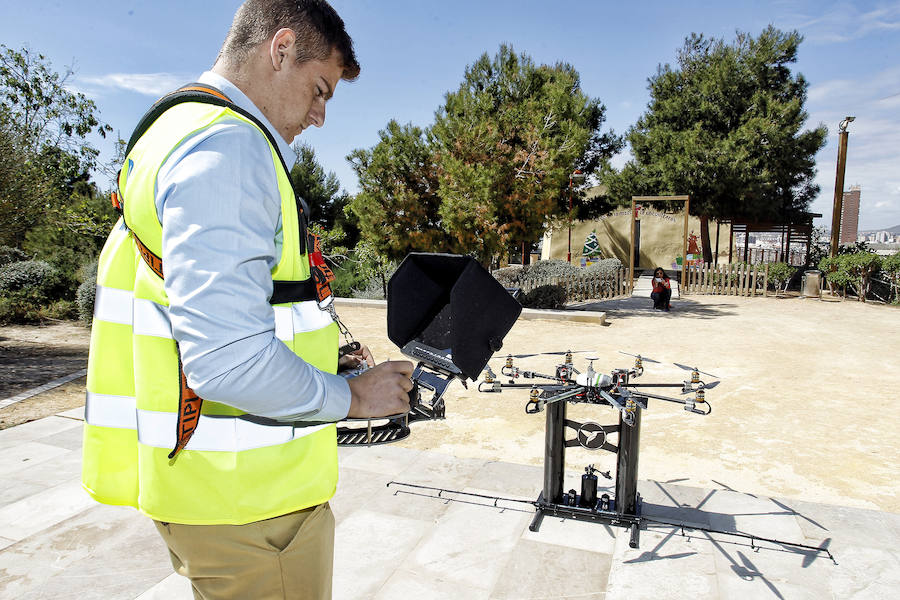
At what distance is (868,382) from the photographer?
26.1ft

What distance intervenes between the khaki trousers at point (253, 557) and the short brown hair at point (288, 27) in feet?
3.48

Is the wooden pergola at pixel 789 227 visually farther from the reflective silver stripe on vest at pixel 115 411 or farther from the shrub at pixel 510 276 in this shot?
the reflective silver stripe on vest at pixel 115 411

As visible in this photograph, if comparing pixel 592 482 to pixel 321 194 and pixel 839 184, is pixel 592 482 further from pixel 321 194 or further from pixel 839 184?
pixel 321 194

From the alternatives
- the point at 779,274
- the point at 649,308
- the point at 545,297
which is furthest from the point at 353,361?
the point at 779,274

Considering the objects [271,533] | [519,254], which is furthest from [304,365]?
[519,254]

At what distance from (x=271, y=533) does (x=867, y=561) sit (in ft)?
11.4

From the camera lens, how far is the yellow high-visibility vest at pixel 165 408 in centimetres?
115

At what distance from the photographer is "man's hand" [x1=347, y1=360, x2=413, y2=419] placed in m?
1.26

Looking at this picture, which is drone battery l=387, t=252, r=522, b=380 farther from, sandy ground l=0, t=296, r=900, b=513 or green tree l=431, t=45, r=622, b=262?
green tree l=431, t=45, r=622, b=262

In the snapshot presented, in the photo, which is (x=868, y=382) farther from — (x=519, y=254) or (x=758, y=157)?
(x=519, y=254)

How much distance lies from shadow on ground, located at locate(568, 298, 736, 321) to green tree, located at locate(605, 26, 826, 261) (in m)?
7.01

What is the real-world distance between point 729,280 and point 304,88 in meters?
18.8

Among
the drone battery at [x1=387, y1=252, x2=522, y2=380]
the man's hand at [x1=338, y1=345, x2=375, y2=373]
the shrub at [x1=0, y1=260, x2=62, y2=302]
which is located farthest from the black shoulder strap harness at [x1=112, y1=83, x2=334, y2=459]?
the shrub at [x1=0, y1=260, x2=62, y2=302]

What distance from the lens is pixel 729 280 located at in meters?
17.8
